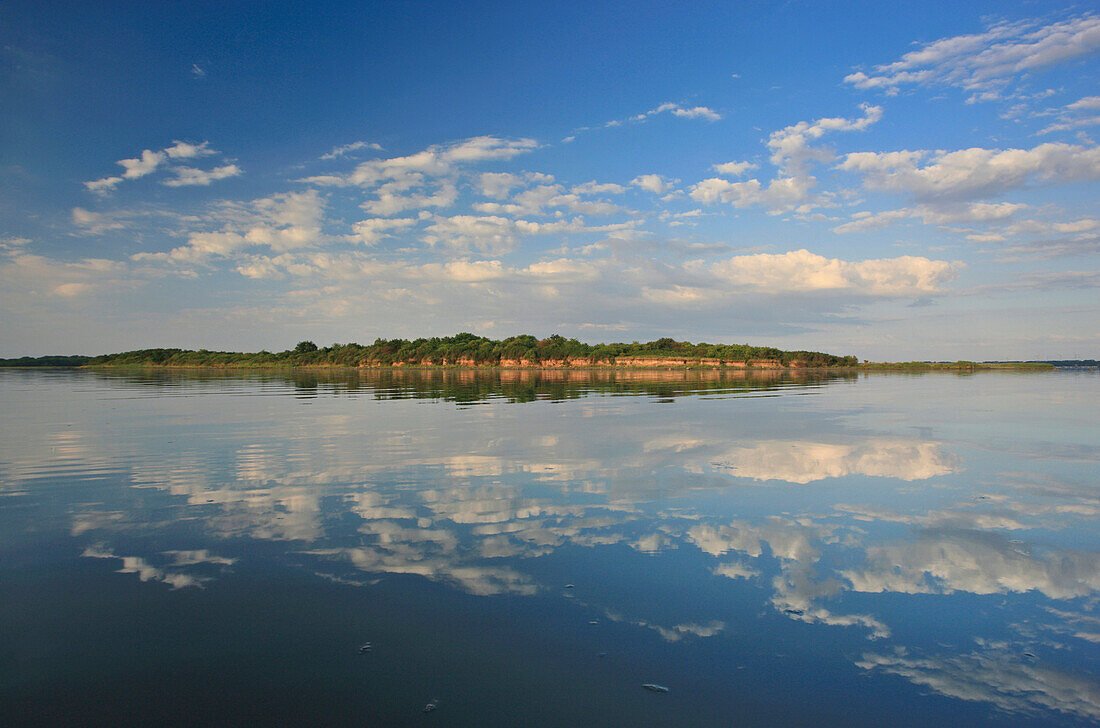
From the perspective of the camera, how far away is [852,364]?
168875mm

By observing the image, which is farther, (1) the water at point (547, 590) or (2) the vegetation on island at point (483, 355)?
(2) the vegetation on island at point (483, 355)

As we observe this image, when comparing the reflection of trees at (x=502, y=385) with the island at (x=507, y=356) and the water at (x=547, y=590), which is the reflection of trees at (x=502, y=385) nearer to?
the water at (x=547, y=590)

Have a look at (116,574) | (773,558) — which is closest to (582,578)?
(773,558)

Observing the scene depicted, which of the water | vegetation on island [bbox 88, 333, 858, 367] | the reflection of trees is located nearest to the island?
vegetation on island [bbox 88, 333, 858, 367]

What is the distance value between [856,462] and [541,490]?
8639 mm

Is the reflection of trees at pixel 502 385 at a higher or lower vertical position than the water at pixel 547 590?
higher

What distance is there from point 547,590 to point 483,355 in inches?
6273

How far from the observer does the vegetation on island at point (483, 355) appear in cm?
15938

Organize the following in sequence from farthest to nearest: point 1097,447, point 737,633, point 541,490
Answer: point 1097,447
point 541,490
point 737,633

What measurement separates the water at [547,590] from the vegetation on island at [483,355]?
14535 centimetres

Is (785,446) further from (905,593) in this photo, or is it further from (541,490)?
(905,593)

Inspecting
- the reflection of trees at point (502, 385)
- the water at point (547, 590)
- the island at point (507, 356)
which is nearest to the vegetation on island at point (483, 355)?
the island at point (507, 356)

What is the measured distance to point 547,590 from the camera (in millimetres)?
6926

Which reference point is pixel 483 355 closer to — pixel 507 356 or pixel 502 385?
pixel 507 356
